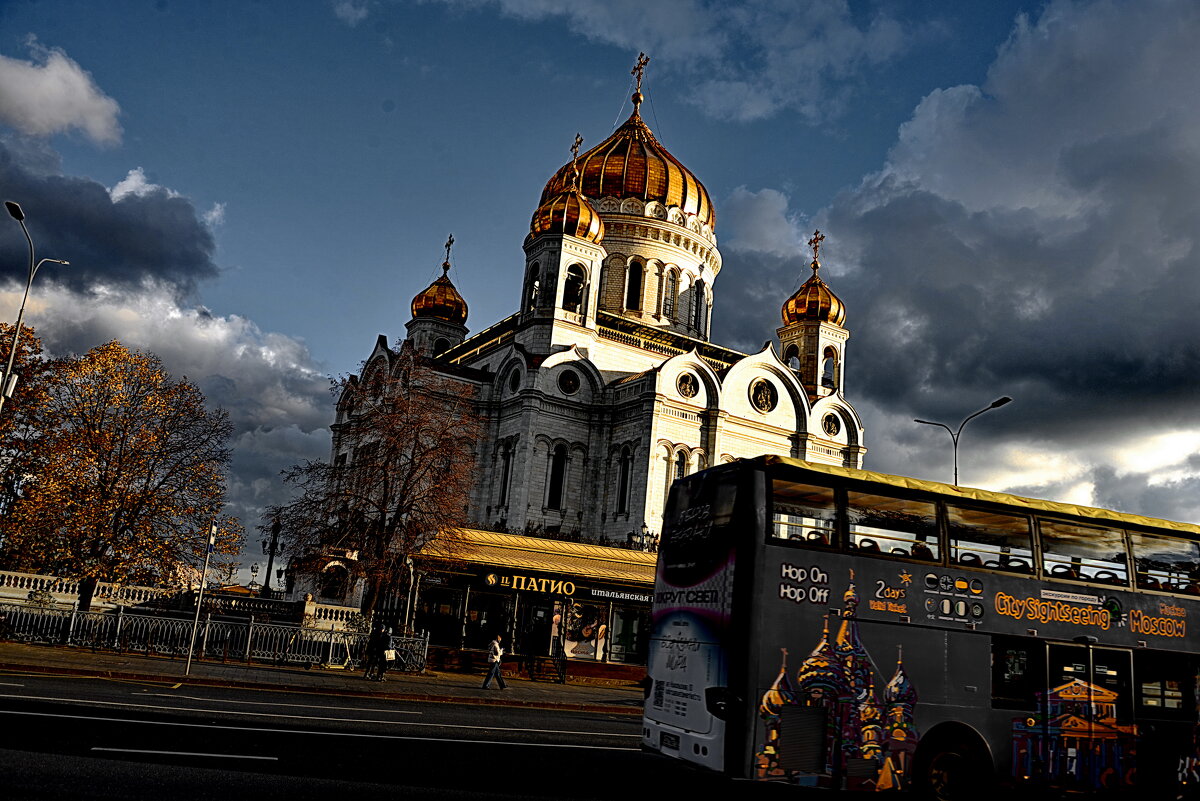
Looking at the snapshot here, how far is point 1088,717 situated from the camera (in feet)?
36.3

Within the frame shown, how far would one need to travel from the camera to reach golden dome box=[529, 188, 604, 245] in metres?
48.3

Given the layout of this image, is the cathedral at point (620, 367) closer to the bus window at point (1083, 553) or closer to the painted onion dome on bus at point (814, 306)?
the painted onion dome on bus at point (814, 306)

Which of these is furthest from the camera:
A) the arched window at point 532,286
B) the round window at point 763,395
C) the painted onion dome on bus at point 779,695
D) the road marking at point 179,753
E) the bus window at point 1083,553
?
the arched window at point 532,286

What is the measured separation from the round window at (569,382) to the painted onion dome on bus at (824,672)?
116 ft

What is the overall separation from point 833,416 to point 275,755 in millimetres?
43265

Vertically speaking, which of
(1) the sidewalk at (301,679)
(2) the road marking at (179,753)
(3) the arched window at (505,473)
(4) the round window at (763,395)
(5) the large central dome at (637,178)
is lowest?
(1) the sidewalk at (301,679)

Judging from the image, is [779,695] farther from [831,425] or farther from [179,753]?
[831,425]

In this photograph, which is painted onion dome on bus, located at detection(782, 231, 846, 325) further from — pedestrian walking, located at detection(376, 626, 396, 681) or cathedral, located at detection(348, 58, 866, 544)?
pedestrian walking, located at detection(376, 626, 396, 681)

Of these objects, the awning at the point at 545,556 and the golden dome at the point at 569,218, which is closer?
the awning at the point at 545,556

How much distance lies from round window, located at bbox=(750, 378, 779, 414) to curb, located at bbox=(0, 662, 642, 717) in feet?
92.9

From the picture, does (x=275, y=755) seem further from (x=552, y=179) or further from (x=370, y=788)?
(x=552, y=179)

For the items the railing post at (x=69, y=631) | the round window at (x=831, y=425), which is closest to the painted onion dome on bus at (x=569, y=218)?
the round window at (x=831, y=425)

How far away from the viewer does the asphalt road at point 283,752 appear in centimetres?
827

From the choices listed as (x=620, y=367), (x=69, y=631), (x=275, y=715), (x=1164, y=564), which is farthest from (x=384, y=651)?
(x=620, y=367)
